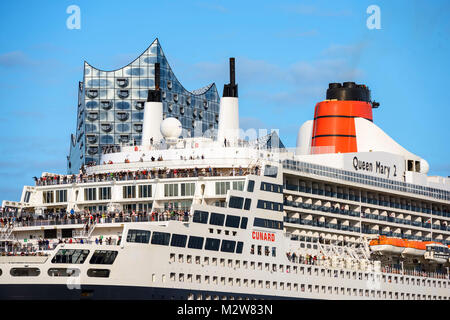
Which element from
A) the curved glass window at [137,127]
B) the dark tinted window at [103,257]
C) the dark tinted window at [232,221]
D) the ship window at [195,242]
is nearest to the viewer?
the dark tinted window at [103,257]

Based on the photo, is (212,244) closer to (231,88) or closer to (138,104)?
(231,88)

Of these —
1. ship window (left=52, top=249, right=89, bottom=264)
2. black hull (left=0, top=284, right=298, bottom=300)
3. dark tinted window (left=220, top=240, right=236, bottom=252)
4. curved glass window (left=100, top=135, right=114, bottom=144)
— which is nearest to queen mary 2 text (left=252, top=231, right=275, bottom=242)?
dark tinted window (left=220, top=240, right=236, bottom=252)

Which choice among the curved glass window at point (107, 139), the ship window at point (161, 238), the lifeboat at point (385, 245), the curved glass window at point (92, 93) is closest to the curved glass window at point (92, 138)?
the curved glass window at point (107, 139)

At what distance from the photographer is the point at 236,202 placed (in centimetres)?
7025

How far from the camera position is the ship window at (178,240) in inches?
2618

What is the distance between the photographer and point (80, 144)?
482ft

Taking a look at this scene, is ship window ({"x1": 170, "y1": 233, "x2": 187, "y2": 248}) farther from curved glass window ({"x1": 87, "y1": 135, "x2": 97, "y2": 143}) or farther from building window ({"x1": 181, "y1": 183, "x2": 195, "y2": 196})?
curved glass window ({"x1": 87, "y1": 135, "x2": 97, "y2": 143})

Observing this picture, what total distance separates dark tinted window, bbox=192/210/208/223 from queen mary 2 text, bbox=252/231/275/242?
177 inches

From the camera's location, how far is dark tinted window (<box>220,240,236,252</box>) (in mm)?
69000

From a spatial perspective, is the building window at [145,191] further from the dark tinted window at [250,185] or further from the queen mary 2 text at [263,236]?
the queen mary 2 text at [263,236]

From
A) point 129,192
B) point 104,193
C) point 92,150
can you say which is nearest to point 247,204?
point 129,192

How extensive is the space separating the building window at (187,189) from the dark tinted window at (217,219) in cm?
369

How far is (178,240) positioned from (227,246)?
4052 mm
